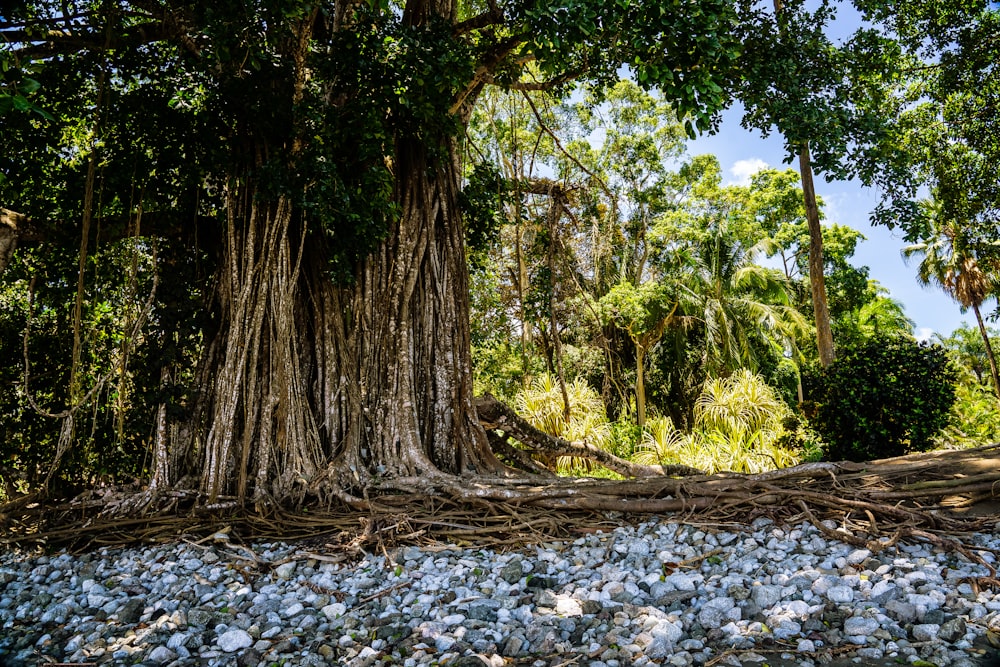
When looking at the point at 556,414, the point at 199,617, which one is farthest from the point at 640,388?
the point at 199,617

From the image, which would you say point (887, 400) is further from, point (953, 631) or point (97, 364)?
point (97, 364)

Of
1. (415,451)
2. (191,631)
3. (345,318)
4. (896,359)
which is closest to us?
(191,631)

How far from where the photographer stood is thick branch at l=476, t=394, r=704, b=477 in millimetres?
5902

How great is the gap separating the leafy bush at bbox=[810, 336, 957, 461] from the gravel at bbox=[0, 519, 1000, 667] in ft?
12.4

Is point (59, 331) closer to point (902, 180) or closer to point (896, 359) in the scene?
point (902, 180)

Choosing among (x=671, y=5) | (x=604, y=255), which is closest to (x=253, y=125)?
(x=671, y=5)

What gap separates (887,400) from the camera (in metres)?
6.65

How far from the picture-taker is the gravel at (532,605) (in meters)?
2.26

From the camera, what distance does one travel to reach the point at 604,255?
13984 millimetres

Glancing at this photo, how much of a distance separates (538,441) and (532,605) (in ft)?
11.5

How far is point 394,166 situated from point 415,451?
2313 mm

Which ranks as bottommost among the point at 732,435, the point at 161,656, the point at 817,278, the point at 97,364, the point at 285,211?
the point at 161,656

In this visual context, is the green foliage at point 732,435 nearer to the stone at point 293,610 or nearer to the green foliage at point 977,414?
the green foliage at point 977,414

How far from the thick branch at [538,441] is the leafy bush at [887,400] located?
2530mm
